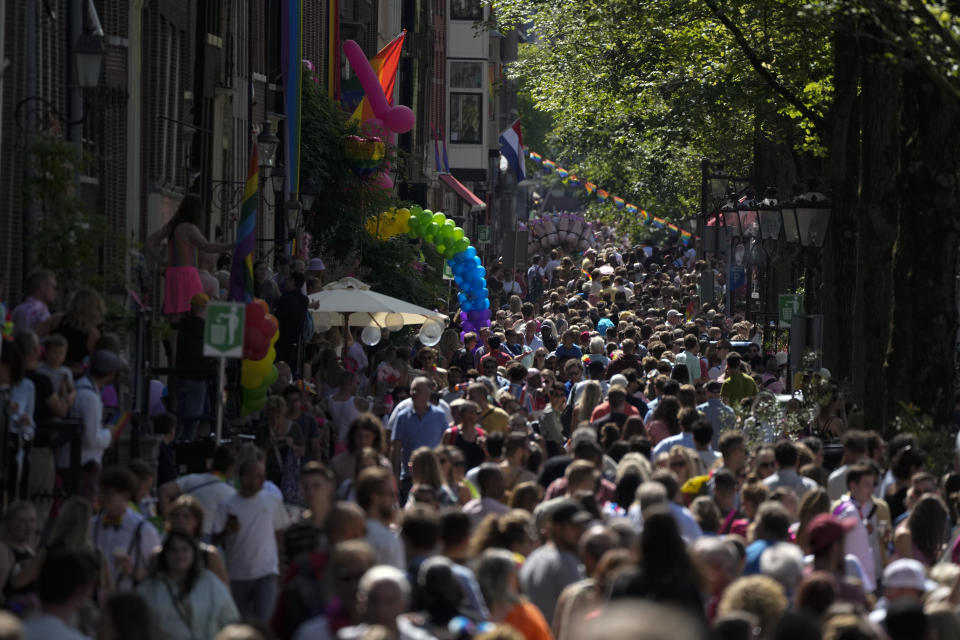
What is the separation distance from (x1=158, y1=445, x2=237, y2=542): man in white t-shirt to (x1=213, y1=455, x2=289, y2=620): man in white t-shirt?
0.19 m

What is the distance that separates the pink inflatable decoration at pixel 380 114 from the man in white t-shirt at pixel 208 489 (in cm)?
2228

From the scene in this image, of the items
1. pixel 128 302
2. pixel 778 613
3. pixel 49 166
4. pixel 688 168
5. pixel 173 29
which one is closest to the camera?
pixel 778 613

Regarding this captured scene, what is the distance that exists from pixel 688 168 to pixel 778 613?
44.0 meters

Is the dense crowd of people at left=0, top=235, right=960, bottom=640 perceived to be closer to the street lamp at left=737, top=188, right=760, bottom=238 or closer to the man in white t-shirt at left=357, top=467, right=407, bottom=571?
the man in white t-shirt at left=357, top=467, right=407, bottom=571

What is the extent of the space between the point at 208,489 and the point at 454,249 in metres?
25.5

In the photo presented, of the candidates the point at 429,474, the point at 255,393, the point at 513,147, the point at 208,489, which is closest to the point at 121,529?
the point at 208,489

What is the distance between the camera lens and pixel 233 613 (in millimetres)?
9789

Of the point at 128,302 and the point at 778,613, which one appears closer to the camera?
the point at 778,613

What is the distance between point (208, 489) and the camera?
1229 centimetres

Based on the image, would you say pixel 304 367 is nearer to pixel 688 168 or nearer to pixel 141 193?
pixel 141 193

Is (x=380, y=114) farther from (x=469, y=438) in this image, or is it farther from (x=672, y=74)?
(x=469, y=438)

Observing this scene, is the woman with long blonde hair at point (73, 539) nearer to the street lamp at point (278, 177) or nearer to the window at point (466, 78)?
the street lamp at point (278, 177)

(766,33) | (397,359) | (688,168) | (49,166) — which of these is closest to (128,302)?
(49,166)

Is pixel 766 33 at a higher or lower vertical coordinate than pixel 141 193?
higher
